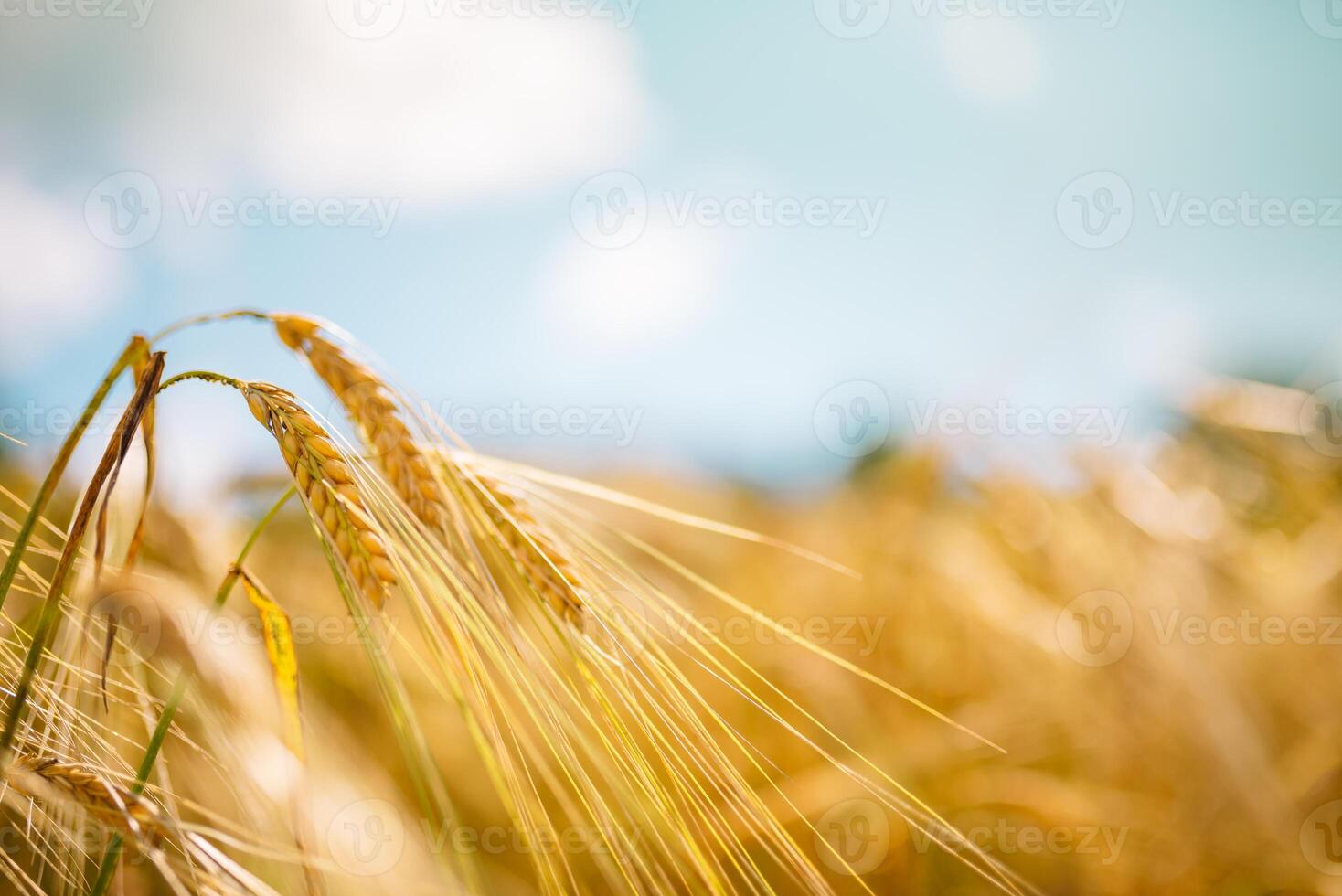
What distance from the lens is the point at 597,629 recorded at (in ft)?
1.90

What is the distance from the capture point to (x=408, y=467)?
0.61m

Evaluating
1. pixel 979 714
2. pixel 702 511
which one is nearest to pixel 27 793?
pixel 979 714

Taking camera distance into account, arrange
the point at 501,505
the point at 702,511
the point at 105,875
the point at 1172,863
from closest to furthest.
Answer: the point at 105,875, the point at 501,505, the point at 1172,863, the point at 702,511

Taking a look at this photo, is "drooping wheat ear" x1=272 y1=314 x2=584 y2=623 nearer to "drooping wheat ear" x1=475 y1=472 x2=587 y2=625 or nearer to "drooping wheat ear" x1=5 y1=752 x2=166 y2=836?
"drooping wheat ear" x1=475 y1=472 x2=587 y2=625

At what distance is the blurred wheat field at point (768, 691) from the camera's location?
534 millimetres

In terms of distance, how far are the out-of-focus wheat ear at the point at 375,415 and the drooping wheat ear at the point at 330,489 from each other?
49mm

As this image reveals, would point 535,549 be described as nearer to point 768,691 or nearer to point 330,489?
point 330,489

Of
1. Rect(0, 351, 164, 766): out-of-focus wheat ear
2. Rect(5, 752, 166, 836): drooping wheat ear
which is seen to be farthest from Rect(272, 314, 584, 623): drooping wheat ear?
Rect(5, 752, 166, 836): drooping wheat ear

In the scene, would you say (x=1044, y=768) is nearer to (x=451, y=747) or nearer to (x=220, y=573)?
(x=451, y=747)

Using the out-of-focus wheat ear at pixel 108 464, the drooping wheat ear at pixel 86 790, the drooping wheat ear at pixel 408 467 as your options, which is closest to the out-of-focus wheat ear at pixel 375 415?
the drooping wheat ear at pixel 408 467

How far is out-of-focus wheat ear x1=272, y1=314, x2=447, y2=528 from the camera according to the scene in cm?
59

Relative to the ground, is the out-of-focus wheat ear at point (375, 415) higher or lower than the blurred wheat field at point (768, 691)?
higher

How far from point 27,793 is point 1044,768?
1.79 meters

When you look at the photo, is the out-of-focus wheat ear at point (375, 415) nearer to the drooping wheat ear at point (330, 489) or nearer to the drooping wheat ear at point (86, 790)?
the drooping wheat ear at point (330, 489)
